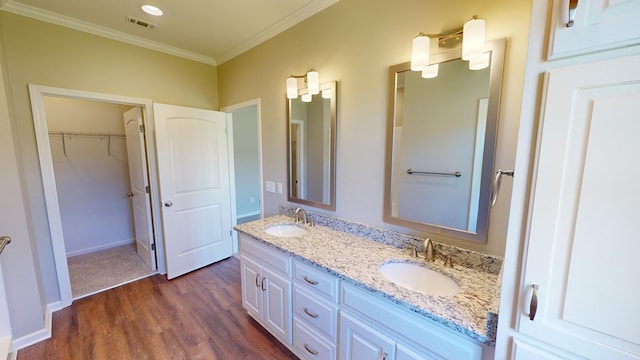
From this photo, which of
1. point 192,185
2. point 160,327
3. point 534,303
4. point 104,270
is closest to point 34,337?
point 160,327

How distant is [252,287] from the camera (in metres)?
1.96

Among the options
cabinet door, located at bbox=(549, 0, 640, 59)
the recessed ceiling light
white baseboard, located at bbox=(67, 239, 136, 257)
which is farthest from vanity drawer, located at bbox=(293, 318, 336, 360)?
white baseboard, located at bbox=(67, 239, 136, 257)

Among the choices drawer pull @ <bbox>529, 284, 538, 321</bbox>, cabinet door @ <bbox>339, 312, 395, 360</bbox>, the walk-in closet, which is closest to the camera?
drawer pull @ <bbox>529, 284, 538, 321</bbox>

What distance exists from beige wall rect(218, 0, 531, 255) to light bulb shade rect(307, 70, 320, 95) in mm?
53

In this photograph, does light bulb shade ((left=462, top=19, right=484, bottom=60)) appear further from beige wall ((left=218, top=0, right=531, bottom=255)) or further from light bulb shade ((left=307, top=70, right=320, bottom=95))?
light bulb shade ((left=307, top=70, right=320, bottom=95))

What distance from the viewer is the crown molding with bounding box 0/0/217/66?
1.91 meters

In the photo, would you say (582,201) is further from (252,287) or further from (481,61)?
(252,287)

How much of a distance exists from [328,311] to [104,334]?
196 cm

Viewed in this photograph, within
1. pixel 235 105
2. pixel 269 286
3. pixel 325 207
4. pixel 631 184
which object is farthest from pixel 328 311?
pixel 235 105

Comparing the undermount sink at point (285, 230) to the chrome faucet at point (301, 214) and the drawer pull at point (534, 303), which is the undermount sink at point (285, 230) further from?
the drawer pull at point (534, 303)

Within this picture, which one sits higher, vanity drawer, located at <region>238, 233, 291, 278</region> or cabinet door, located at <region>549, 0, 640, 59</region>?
cabinet door, located at <region>549, 0, 640, 59</region>

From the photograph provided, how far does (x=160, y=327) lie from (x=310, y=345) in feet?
4.59

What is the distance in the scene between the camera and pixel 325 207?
2.03 m

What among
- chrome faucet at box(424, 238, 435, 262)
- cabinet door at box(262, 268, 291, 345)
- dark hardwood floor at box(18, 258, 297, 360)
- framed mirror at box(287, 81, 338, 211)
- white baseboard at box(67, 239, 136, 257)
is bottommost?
dark hardwood floor at box(18, 258, 297, 360)
